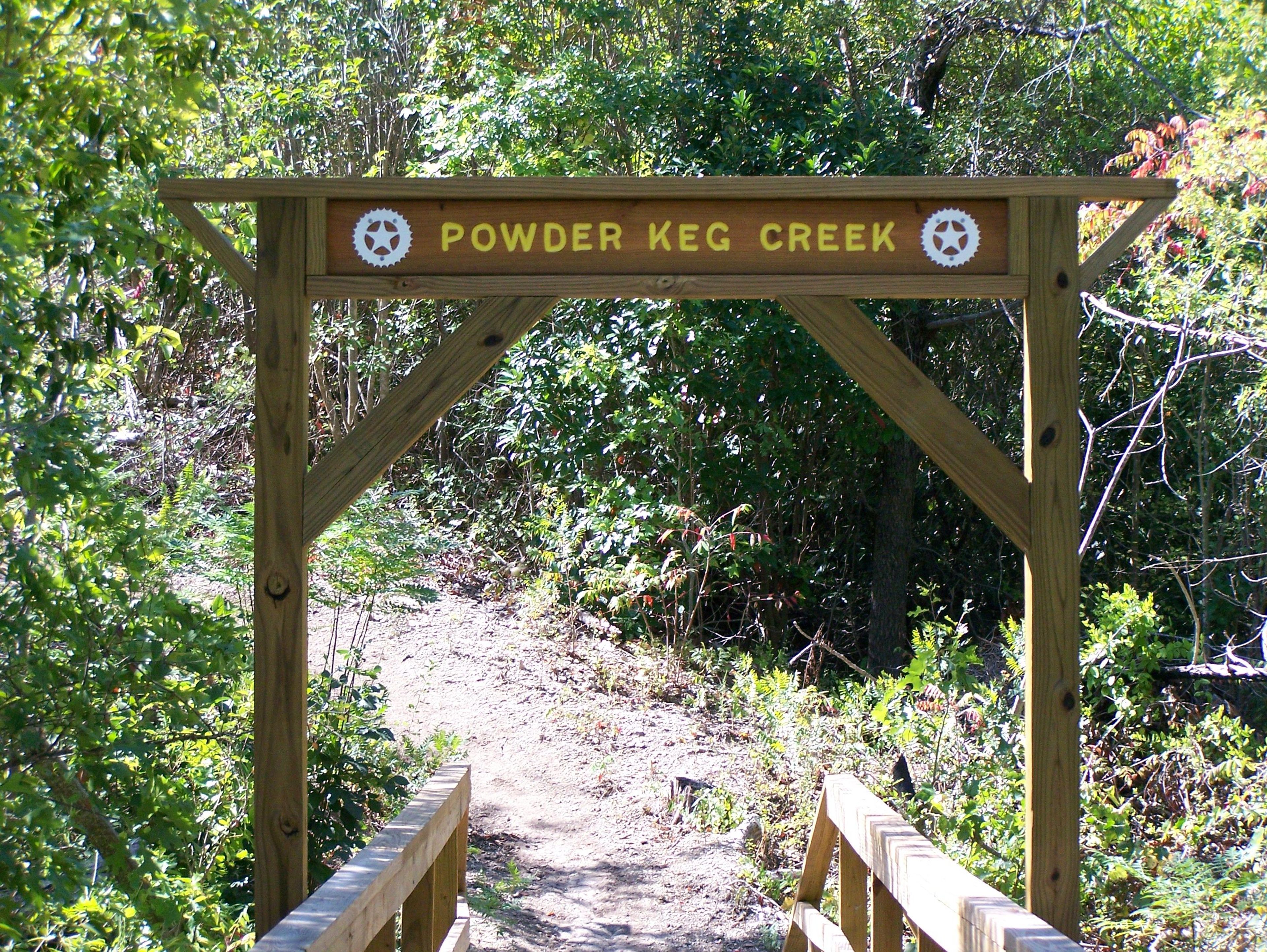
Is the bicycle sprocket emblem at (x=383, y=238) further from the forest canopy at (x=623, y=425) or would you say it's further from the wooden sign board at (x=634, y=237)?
the forest canopy at (x=623, y=425)

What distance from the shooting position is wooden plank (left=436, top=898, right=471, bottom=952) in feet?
12.9

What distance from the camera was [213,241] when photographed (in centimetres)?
317

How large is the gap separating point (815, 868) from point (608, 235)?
2.56m

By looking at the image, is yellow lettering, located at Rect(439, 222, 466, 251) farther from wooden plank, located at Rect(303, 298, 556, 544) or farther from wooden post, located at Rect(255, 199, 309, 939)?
wooden post, located at Rect(255, 199, 309, 939)

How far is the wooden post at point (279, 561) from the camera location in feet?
10.7

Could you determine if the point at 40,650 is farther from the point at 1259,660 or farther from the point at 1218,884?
the point at 1259,660

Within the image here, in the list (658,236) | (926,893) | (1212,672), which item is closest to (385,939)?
(926,893)

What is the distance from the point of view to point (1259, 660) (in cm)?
694

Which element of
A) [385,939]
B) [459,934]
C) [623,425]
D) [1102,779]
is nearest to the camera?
[385,939]

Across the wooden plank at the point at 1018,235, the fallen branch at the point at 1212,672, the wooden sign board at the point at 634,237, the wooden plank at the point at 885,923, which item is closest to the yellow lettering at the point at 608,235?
the wooden sign board at the point at 634,237

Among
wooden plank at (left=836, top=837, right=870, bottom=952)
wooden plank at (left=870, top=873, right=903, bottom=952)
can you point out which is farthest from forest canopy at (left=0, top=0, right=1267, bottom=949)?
wooden plank at (left=870, top=873, right=903, bottom=952)

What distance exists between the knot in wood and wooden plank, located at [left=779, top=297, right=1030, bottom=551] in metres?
1.71

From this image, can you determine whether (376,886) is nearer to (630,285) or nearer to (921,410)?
(630,285)

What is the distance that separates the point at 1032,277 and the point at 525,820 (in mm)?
4937
